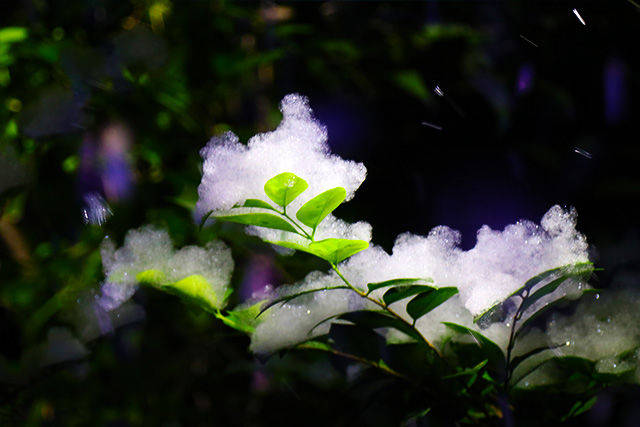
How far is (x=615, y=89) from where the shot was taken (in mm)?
918

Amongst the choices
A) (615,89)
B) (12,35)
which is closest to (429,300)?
(12,35)

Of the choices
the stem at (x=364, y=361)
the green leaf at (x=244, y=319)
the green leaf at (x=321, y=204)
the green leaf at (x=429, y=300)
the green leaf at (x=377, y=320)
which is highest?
the green leaf at (x=321, y=204)

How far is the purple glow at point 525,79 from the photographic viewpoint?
981mm

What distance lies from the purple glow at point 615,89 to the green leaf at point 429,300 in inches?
32.5

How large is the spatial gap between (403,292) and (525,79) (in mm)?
848

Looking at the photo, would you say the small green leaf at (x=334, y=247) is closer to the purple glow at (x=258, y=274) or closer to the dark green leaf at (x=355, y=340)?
the dark green leaf at (x=355, y=340)

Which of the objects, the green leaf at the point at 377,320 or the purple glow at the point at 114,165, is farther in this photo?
the purple glow at the point at 114,165

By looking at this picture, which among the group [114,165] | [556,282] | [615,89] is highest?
[556,282]

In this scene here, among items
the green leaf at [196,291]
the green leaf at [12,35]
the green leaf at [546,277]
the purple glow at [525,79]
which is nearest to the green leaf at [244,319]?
the green leaf at [196,291]

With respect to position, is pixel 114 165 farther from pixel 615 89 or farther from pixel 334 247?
pixel 615 89

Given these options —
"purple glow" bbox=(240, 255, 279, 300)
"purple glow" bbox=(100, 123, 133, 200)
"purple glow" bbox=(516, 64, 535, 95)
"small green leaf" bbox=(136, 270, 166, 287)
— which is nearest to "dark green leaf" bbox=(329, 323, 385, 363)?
"small green leaf" bbox=(136, 270, 166, 287)

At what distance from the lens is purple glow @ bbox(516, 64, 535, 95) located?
0.98 m

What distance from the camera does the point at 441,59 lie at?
110 centimetres

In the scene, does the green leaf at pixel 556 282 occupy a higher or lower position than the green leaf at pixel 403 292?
higher
